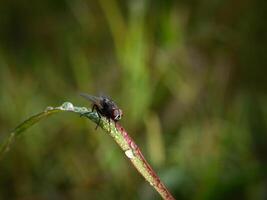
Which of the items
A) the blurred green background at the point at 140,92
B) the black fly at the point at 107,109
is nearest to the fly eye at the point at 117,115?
the black fly at the point at 107,109

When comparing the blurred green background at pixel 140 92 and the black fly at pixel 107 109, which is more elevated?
the blurred green background at pixel 140 92

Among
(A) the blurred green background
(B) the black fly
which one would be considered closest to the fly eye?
(B) the black fly

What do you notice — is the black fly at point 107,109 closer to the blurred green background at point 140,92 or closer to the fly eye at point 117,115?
the fly eye at point 117,115

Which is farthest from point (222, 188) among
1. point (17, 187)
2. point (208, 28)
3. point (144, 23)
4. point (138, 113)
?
point (208, 28)

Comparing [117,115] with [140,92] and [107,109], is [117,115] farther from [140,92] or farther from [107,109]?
[140,92]

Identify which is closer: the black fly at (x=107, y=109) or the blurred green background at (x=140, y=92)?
the black fly at (x=107, y=109)

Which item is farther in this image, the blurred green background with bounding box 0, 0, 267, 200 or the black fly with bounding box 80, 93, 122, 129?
the blurred green background with bounding box 0, 0, 267, 200

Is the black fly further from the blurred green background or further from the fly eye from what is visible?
the blurred green background

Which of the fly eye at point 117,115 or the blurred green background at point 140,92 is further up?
the blurred green background at point 140,92

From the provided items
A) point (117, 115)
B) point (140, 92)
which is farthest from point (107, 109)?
point (140, 92)
